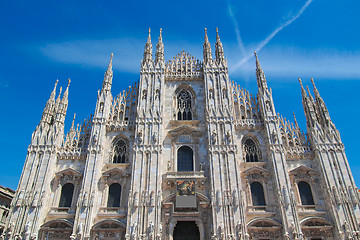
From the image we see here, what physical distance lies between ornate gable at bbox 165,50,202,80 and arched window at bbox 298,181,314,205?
1440cm

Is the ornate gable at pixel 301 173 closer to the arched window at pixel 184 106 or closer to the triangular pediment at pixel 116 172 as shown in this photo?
the arched window at pixel 184 106

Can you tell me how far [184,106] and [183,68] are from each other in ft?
15.7

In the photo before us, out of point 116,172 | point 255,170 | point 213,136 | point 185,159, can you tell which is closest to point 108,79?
point 116,172

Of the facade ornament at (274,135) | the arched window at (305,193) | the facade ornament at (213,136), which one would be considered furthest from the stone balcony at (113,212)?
the arched window at (305,193)

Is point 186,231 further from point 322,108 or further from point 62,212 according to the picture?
point 322,108

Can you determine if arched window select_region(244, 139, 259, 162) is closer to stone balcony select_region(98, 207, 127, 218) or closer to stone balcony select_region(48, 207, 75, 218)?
stone balcony select_region(98, 207, 127, 218)

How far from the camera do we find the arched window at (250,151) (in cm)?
2638

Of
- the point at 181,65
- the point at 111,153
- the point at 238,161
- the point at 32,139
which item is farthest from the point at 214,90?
the point at 32,139

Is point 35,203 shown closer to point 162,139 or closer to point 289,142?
point 162,139

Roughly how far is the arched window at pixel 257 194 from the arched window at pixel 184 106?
883cm

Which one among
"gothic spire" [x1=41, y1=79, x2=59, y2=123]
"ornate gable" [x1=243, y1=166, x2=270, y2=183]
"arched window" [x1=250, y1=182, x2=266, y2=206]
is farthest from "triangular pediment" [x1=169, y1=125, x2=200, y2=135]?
"gothic spire" [x1=41, y1=79, x2=59, y2=123]

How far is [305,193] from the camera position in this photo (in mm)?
24516

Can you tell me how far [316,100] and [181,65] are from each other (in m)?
14.2

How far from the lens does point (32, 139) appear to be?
25969mm
